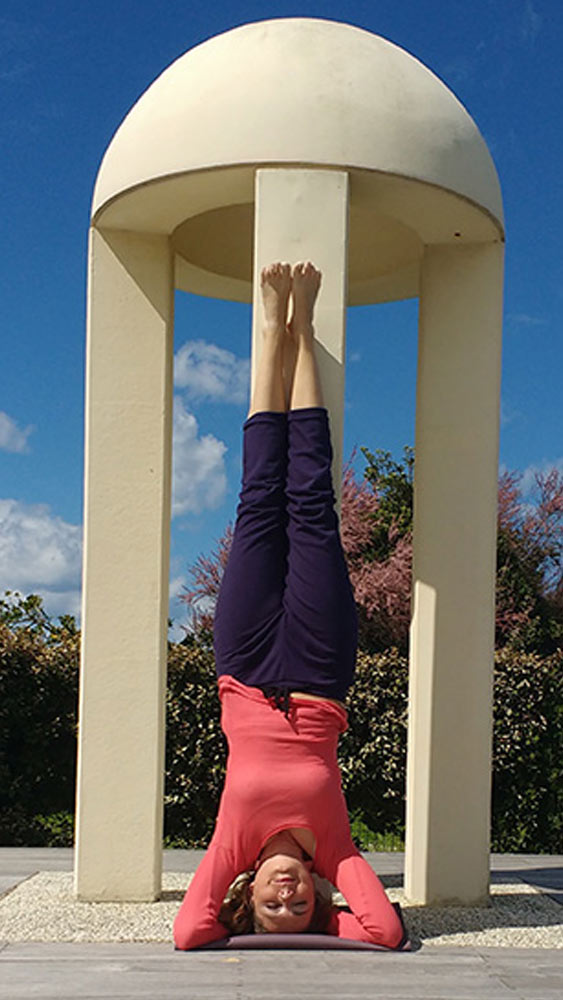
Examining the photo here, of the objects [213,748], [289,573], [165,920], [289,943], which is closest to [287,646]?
[289,573]

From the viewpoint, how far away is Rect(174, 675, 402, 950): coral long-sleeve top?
5.26 meters

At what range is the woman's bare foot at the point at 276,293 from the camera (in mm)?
5914

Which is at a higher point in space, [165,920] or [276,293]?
[276,293]

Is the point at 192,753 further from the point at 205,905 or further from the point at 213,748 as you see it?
the point at 205,905

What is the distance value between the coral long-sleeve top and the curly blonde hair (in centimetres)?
5

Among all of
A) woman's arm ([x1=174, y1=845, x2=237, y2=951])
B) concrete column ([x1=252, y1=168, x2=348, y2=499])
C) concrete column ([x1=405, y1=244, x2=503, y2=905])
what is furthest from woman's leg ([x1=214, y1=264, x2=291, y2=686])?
concrete column ([x1=405, y1=244, x2=503, y2=905])

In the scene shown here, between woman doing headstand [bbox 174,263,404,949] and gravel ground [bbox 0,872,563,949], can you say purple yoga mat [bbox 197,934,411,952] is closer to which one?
woman doing headstand [bbox 174,263,404,949]

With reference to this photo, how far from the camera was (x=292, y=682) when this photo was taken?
5758 mm

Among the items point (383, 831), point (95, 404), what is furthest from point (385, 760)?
point (95, 404)

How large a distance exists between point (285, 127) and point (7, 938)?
13.5ft

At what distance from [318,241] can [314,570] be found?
1.67 meters

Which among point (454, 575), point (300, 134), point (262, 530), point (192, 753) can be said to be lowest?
point (192, 753)

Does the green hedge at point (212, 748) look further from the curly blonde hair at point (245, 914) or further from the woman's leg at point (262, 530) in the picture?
the curly blonde hair at point (245, 914)

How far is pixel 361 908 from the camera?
5.31 m
